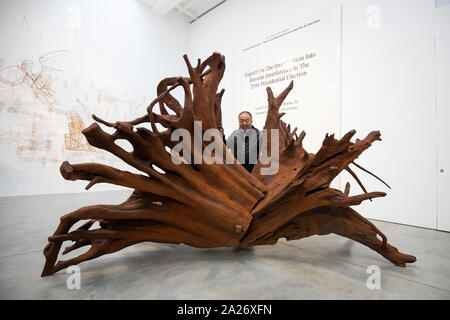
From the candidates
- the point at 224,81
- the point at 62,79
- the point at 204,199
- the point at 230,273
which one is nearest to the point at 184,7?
the point at 224,81

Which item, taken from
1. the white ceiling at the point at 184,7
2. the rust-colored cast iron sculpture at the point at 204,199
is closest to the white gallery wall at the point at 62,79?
the white ceiling at the point at 184,7

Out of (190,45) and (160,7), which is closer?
(160,7)

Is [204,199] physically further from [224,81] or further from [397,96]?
[224,81]

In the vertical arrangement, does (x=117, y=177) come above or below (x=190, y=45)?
below

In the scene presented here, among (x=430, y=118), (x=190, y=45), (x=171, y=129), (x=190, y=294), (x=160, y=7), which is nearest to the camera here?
(x=190, y=294)

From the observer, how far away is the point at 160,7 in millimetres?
5098

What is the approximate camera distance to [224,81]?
482cm

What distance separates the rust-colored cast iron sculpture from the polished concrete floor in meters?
0.11

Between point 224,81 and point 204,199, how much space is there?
12.8 feet

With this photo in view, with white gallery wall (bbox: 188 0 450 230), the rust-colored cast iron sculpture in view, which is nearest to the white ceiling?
white gallery wall (bbox: 188 0 450 230)

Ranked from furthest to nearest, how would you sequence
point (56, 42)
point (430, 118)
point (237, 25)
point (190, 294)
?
point (237, 25)
point (56, 42)
point (430, 118)
point (190, 294)
